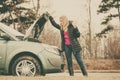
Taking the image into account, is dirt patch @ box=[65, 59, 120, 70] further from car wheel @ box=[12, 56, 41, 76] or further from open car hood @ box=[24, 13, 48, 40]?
car wheel @ box=[12, 56, 41, 76]

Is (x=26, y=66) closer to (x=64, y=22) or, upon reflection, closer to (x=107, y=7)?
(x=64, y=22)

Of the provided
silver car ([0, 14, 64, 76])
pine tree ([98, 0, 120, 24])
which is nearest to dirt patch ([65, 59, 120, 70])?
pine tree ([98, 0, 120, 24])

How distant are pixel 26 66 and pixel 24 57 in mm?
237

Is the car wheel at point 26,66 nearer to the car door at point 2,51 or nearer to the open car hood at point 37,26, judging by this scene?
the car door at point 2,51

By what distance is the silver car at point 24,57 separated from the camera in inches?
400

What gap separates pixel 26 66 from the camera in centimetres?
1034

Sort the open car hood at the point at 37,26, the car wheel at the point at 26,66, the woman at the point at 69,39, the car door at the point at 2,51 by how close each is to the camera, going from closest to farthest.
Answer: the car door at the point at 2,51 → the car wheel at the point at 26,66 → the open car hood at the point at 37,26 → the woman at the point at 69,39

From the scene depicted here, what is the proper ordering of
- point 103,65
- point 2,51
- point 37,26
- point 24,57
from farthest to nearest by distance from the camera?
1. point 103,65
2. point 37,26
3. point 24,57
4. point 2,51

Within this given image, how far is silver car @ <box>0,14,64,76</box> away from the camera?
10.2 meters

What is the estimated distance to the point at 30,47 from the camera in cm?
1022

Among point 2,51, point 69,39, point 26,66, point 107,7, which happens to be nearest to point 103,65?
point 107,7

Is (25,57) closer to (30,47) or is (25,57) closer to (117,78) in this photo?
(30,47)

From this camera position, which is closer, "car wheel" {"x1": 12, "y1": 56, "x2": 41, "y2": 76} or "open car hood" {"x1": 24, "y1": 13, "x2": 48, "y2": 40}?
"car wheel" {"x1": 12, "y1": 56, "x2": 41, "y2": 76}

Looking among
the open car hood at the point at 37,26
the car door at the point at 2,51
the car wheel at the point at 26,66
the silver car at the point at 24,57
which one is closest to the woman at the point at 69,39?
the open car hood at the point at 37,26
